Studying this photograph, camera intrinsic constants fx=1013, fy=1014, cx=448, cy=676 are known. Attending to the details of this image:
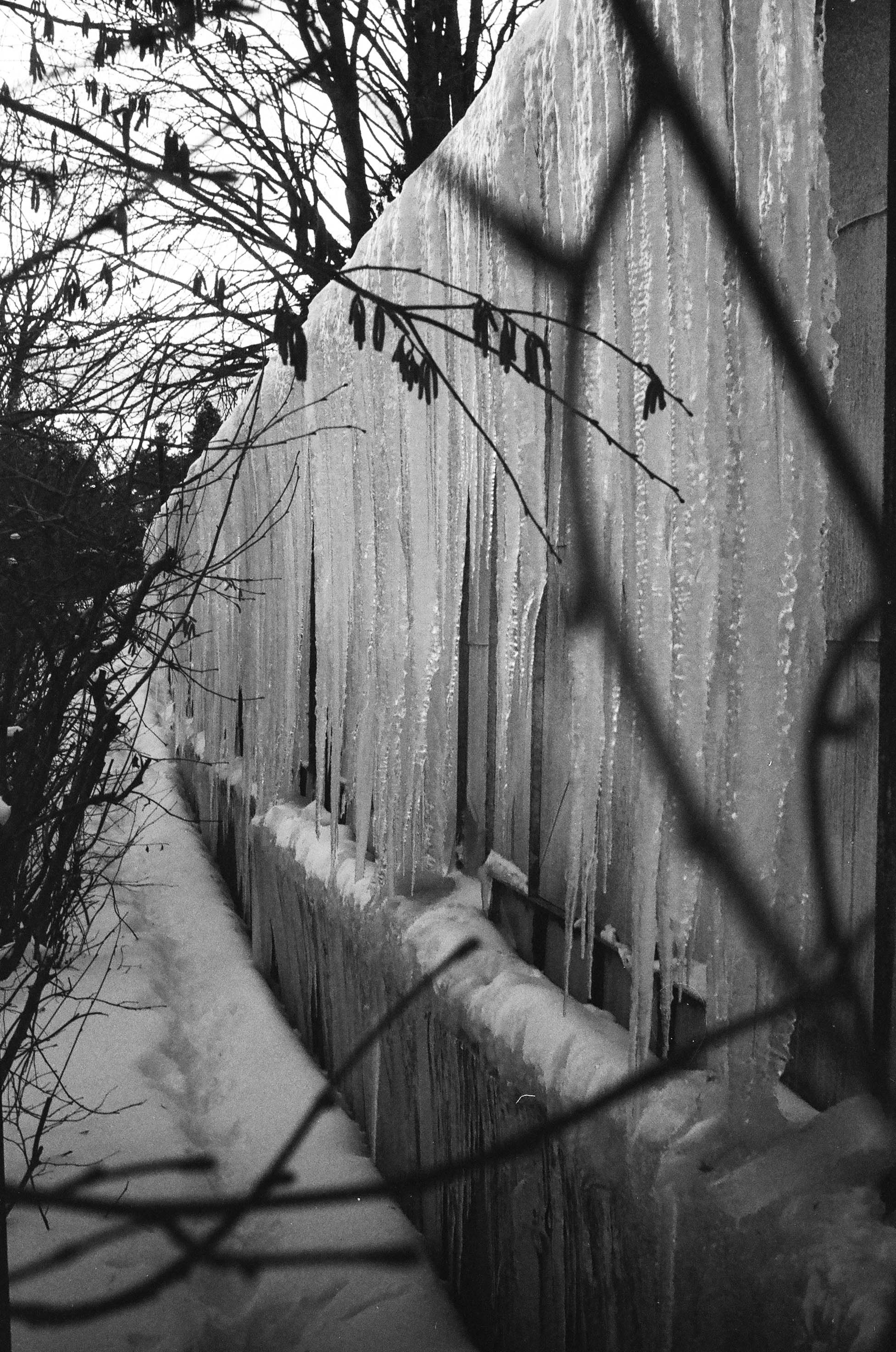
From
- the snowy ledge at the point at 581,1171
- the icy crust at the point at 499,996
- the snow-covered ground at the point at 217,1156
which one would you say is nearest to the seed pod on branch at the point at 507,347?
the snowy ledge at the point at 581,1171

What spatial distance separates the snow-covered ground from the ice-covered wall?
59.0 inches

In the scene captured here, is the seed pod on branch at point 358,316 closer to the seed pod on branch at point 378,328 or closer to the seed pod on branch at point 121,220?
the seed pod on branch at point 378,328

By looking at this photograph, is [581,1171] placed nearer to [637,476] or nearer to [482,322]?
[637,476]

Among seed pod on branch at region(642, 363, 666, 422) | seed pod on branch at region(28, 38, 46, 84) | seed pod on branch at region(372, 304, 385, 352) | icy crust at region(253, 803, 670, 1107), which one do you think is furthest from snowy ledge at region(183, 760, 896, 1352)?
seed pod on branch at region(28, 38, 46, 84)

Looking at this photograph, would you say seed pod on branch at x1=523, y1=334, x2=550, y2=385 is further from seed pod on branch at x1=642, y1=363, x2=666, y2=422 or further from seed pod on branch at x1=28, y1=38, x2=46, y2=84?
seed pod on branch at x1=28, y1=38, x2=46, y2=84

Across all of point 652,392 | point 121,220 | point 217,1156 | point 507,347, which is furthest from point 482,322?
point 217,1156

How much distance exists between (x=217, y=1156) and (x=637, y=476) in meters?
3.59

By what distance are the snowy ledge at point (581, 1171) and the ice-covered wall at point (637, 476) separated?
0.19 meters

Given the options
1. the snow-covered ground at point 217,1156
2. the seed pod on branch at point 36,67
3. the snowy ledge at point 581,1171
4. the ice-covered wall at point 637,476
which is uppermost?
the seed pod on branch at point 36,67

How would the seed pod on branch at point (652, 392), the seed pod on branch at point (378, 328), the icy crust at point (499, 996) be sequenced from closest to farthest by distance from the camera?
the seed pod on branch at point (652, 392) → the seed pod on branch at point (378, 328) → the icy crust at point (499, 996)

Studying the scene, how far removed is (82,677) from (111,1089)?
2481 mm

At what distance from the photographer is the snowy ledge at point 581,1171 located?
5.52 feet

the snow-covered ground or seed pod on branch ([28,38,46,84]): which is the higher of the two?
seed pod on branch ([28,38,46,84])

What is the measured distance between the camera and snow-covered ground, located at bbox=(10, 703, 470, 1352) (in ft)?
10.3
